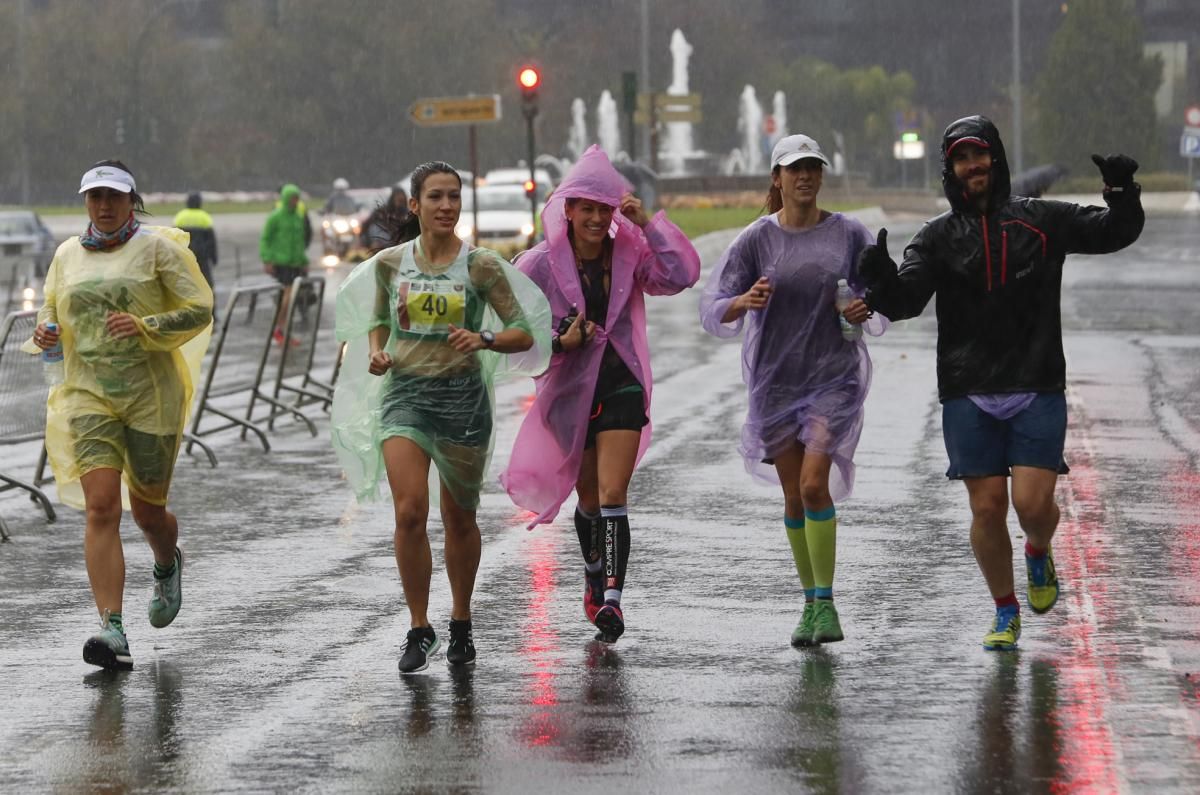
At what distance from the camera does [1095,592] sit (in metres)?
9.02

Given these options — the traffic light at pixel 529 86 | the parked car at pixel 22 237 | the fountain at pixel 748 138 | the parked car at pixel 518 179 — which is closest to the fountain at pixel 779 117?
the fountain at pixel 748 138

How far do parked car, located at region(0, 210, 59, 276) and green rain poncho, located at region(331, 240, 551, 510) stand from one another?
133 feet

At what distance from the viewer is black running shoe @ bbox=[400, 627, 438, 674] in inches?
303

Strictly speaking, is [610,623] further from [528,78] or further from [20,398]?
[528,78]

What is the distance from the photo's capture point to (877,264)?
7754 mm

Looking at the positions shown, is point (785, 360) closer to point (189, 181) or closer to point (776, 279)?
point (776, 279)

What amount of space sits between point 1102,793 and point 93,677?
3.54 m

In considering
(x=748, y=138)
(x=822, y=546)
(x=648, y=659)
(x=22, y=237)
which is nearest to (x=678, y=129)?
(x=748, y=138)

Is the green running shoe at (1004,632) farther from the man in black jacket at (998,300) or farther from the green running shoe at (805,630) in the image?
the green running shoe at (805,630)

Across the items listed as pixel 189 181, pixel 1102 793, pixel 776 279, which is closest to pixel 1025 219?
pixel 776 279

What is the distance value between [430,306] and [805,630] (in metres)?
1.72

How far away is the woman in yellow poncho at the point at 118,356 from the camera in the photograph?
8320 millimetres

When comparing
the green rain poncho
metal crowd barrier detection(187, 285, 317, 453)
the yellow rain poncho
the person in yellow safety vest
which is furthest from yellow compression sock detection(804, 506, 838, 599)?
the person in yellow safety vest

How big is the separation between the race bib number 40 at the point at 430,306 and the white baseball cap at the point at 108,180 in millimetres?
1223
